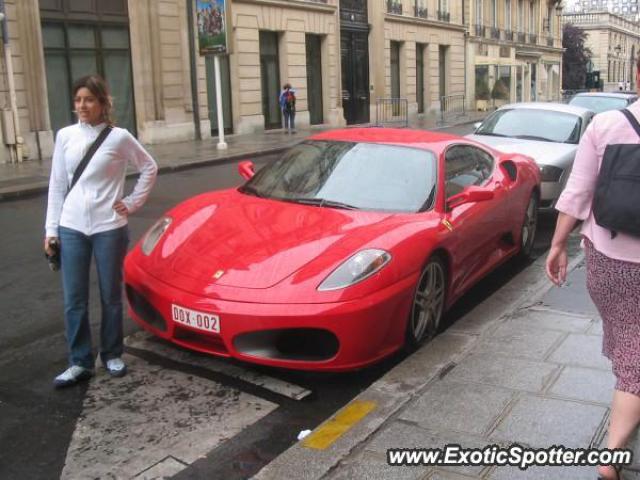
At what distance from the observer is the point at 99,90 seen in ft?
13.3

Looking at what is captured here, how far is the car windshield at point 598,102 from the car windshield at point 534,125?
22.5 ft

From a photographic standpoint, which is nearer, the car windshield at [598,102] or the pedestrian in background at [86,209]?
the pedestrian in background at [86,209]

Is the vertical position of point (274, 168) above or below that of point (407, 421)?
above

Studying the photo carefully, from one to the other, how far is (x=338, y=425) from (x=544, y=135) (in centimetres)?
762

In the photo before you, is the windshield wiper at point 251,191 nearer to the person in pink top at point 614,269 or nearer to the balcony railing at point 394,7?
the person in pink top at point 614,269

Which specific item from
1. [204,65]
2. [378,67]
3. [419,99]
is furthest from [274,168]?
[419,99]

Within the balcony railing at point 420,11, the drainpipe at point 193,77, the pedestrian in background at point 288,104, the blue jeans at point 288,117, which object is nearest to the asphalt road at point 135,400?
the drainpipe at point 193,77

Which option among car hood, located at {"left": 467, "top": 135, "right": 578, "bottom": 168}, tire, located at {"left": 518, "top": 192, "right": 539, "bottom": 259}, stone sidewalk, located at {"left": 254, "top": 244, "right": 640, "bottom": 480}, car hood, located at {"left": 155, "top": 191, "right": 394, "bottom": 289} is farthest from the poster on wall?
stone sidewalk, located at {"left": 254, "top": 244, "right": 640, "bottom": 480}

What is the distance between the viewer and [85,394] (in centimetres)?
407

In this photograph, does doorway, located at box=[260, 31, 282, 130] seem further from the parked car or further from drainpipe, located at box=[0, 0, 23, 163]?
the parked car

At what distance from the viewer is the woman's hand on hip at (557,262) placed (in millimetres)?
3059

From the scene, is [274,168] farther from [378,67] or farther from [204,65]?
[378,67]

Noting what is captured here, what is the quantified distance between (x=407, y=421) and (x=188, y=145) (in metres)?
18.2

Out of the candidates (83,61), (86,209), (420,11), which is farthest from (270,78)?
(86,209)
